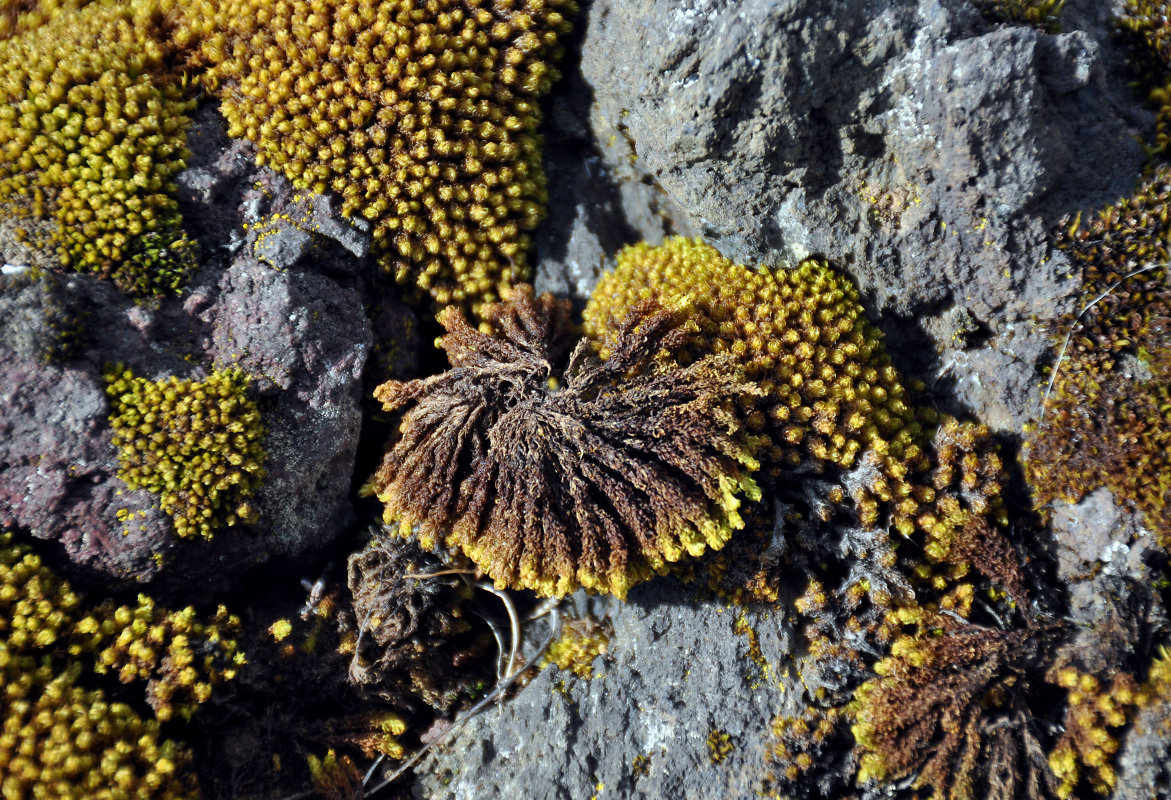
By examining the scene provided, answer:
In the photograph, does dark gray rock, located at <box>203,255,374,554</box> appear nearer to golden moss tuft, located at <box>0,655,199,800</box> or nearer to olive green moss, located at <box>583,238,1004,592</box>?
golden moss tuft, located at <box>0,655,199,800</box>

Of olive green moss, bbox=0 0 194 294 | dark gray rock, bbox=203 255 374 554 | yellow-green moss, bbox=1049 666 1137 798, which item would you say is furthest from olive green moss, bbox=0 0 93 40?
yellow-green moss, bbox=1049 666 1137 798

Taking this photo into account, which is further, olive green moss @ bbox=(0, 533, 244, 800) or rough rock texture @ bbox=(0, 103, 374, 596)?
rough rock texture @ bbox=(0, 103, 374, 596)

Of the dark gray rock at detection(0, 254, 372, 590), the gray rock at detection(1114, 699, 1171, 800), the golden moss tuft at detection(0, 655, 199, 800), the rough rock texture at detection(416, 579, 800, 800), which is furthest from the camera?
the rough rock texture at detection(416, 579, 800, 800)

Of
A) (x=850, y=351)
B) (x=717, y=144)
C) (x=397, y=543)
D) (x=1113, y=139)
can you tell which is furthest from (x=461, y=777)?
(x=1113, y=139)

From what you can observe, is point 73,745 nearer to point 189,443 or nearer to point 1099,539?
point 189,443

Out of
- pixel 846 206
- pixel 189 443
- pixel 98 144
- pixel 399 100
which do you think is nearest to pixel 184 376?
pixel 189 443

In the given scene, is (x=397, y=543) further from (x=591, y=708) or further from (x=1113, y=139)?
(x=1113, y=139)

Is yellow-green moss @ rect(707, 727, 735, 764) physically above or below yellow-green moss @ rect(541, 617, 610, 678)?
above

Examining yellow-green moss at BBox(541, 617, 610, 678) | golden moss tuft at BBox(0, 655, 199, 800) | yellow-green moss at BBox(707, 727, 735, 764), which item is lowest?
golden moss tuft at BBox(0, 655, 199, 800)
